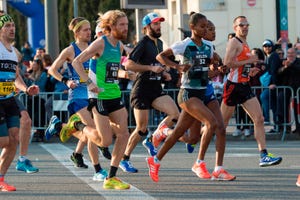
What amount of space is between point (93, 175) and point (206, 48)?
6.85ft

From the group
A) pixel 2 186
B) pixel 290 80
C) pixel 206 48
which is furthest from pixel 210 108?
pixel 290 80

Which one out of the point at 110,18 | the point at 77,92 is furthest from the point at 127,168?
the point at 110,18

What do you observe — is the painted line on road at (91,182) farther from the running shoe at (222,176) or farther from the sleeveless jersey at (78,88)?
the running shoe at (222,176)

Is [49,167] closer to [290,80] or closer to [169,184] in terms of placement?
[169,184]

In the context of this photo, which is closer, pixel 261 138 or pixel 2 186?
pixel 2 186

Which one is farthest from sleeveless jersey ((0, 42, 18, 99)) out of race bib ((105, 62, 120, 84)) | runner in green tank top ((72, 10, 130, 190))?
race bib ((105, 62, 120, 84))

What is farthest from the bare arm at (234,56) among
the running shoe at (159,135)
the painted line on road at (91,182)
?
the painted line on road at (91,182)

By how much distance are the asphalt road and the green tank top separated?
103 cm

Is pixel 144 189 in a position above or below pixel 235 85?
below

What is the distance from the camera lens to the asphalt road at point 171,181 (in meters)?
10.2

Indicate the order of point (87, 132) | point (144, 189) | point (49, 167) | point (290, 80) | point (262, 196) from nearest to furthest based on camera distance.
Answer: point (262, 196)
point (144, 189)
point (87, 132)
point (49, 167)
point (290, 80)

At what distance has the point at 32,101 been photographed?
2022 centimetres

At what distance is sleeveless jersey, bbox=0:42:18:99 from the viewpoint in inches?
429

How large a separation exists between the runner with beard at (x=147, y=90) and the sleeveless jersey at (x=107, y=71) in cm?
154
